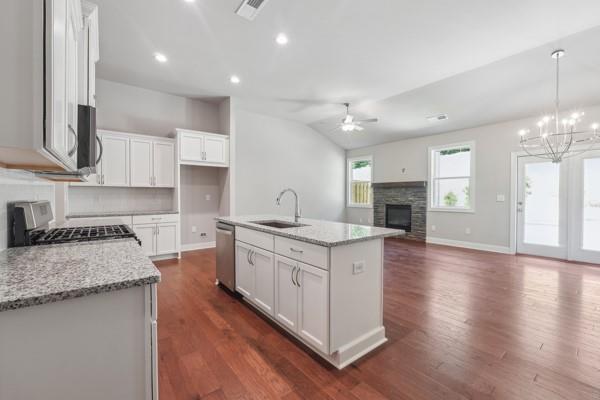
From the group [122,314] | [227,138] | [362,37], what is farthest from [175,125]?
[122,314]

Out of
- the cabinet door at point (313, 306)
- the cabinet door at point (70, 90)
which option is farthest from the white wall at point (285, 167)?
the cabinet door at point (70, 90)

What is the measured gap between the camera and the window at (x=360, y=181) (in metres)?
8.05

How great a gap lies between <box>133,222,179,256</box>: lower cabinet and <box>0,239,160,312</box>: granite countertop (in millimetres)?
3189

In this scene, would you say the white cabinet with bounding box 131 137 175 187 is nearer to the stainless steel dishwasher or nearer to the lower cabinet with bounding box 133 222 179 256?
the lower cabinet with bounding box 133 222 179 256

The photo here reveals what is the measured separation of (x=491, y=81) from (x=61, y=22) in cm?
531

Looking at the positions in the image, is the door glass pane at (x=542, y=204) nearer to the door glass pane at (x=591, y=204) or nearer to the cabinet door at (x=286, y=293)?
the door glass pane at (x=591, y=204)

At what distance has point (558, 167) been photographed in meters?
4.75

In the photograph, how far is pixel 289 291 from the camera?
2.10 metres

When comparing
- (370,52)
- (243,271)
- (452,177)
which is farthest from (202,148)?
(452,177)

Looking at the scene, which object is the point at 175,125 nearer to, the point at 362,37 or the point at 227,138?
the point at 227,138

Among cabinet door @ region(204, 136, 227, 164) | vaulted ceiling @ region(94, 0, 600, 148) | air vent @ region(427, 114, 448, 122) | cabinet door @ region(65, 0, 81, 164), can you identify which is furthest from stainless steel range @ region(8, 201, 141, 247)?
air vent @ region(427, 114, 448, 122)

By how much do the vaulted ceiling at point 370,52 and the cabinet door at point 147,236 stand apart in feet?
8.30

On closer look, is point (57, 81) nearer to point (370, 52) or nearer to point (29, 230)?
point (29, 230)

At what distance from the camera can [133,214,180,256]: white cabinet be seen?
171 inches
